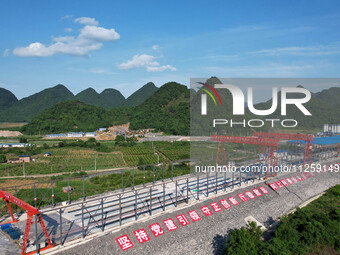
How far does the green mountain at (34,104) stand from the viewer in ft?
388

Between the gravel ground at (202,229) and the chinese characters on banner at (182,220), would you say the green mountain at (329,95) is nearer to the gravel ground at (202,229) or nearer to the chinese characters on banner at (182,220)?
the gravel ground at (202,229)

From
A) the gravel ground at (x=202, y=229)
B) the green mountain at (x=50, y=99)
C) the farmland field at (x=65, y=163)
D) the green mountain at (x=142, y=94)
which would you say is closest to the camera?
the gravel ground at (x=202, y=229)

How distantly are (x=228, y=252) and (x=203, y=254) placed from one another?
1.91m

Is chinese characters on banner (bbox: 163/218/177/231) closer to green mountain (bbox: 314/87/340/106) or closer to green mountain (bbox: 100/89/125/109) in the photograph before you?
green mountain (bbox: 314/87/340/106)

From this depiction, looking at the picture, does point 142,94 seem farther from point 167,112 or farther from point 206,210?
point 206,210

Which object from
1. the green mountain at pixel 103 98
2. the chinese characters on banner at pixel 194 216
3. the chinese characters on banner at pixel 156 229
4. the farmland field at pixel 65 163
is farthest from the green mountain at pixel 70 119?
the green mountain at pixel 103 98

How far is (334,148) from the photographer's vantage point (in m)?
32.6

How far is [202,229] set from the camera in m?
12.5

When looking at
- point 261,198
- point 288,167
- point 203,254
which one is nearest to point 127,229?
point 203,254

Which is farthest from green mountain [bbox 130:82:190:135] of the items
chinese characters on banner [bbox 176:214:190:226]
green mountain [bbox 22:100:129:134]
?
chinese characters on banner [bbox 176:214:190:226]

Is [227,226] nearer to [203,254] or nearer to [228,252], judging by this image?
[203,254]

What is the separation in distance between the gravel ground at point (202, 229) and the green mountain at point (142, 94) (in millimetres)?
135834

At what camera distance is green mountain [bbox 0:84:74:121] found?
118m

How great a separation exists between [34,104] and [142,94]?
5726cm
